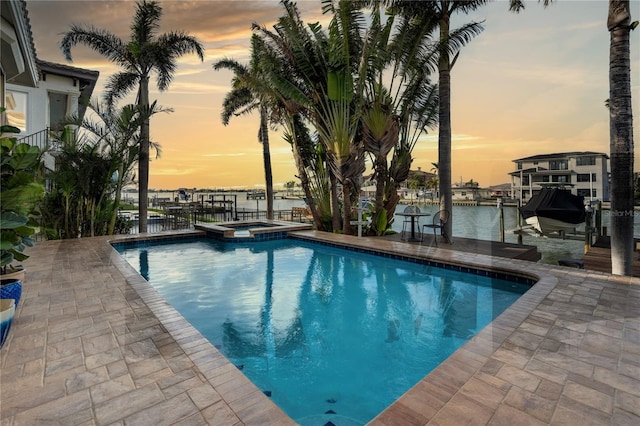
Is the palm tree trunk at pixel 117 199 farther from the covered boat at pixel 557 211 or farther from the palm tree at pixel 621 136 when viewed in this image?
the covered boat at pixel 557 211

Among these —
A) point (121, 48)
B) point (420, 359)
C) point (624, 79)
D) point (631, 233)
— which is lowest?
point (420, 359)

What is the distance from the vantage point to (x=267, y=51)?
10500 millimetres

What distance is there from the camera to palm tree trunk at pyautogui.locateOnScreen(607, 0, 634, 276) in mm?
5781

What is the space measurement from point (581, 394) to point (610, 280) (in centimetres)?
409

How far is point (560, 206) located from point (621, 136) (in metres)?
5.44

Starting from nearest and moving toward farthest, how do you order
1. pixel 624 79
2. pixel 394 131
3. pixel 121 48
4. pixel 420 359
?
1. pixel 420 359
2. pixel 624 79
3. pixel 394 131
4. pixel 121 48

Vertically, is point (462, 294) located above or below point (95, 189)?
below

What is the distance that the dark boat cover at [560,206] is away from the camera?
10.4 m

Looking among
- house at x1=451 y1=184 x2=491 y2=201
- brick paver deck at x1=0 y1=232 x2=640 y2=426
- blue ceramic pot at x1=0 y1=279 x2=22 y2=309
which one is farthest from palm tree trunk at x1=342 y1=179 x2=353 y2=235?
house at x1=451 y1=184 x2=491 y2=201

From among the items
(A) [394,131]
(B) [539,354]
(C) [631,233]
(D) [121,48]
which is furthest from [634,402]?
(D) [121,48]

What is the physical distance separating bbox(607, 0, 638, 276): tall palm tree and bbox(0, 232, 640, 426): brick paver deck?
5.08ft

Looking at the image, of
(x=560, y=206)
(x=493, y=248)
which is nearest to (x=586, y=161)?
(x=560, y=206)

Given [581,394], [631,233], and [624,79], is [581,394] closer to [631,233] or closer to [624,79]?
[631,233]

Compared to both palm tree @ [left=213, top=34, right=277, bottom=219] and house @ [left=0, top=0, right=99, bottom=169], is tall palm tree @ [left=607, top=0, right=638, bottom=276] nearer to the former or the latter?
house @ [left=0, top=0, right=99, bottom=169]
